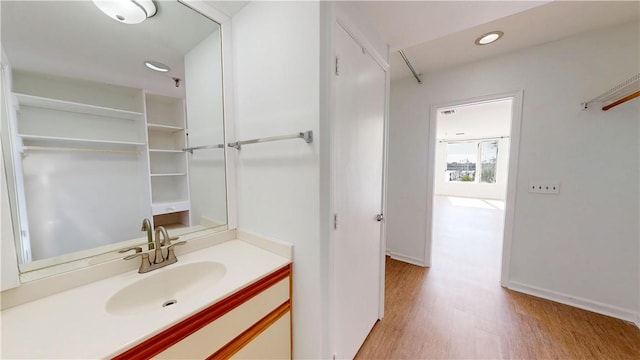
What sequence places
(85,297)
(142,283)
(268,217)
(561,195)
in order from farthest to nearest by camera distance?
1. (561,195)
2. (268,217)
3. (142,283)
4. (85,297)

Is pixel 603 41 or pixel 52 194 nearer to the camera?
pixel 52 194

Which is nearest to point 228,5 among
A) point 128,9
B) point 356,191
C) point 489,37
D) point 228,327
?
point 128,9

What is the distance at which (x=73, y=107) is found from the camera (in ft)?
3.18

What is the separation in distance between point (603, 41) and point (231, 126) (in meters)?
3.09

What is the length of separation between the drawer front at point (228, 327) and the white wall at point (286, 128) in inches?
6.2

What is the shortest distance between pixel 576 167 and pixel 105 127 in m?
3.51

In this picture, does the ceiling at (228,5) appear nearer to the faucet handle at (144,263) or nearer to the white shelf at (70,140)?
the white shelf at (70,140)

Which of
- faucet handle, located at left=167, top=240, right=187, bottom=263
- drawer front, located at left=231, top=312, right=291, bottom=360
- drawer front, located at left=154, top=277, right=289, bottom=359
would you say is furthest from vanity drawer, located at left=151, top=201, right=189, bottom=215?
drawer front, located at left=231, top=312, right=291, bottom=360

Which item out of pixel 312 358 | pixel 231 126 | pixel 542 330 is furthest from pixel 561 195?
pixel 231 126

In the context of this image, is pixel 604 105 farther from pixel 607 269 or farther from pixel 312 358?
pixel 312 358

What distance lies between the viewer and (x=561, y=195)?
6.44 ft

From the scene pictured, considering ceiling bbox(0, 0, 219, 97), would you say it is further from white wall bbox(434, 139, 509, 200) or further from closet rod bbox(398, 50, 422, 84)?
white wall bbox(434, 139, 509, 200)

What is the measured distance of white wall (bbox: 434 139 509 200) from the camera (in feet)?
23.7

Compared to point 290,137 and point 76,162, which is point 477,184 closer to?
point 290,137
